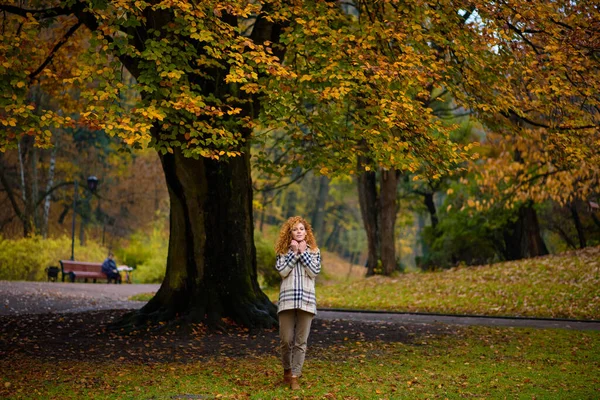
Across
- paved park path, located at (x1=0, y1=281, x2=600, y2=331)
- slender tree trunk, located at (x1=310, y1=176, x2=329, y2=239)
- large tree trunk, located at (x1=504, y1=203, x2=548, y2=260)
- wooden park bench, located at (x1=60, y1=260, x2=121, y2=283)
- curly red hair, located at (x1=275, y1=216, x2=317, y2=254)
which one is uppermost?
slender tree trunk, located at (x1=310, y1=176, x2=329, y2=239)

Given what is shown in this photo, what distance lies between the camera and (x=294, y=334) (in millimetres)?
7930

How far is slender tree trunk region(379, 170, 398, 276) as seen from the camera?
2572 cm

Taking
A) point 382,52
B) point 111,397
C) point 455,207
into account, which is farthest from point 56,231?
point 111,397

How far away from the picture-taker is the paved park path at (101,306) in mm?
14945

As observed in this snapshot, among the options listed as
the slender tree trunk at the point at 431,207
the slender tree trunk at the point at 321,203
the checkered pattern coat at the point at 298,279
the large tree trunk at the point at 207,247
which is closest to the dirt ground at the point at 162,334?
the large tree trunk at the point at 207,247

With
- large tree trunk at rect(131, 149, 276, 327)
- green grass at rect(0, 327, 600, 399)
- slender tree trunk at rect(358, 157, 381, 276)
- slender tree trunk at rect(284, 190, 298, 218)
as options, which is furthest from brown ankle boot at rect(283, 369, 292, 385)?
slender tree trunk at rect(284, 190, 298, 218)

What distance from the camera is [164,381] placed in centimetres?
856

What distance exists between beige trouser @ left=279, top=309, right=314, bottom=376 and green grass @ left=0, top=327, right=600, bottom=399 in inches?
12.4

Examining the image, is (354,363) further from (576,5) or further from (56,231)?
(56,231)

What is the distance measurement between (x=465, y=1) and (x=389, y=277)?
14515 millimetres

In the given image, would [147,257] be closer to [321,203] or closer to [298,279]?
[321,203]

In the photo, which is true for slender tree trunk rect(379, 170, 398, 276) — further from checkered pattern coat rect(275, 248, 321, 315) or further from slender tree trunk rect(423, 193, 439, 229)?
checkered pattern coat rect(275, 248, 321, 315)

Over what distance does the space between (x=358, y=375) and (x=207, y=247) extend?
15.4 feet

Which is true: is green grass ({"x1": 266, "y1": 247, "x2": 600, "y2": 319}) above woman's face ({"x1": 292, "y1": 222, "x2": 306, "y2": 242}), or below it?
below
